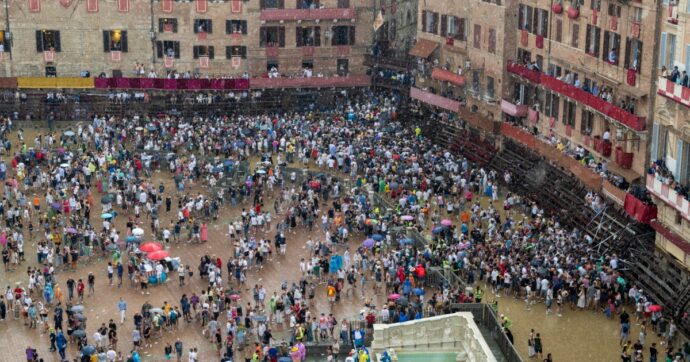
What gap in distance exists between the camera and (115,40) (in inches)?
4464

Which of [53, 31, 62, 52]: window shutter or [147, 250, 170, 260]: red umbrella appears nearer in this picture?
[147, 250, 170, 260]: red umbrella

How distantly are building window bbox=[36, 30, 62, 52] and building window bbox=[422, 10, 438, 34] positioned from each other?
3033 cm

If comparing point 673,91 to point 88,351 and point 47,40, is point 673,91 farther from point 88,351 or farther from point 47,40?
point 47,40

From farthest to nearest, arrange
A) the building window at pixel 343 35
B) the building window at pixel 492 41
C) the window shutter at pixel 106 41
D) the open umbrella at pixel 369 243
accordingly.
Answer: the building window at pixel 343 35 < the window shutter at pixel 106 41 < the building window at pixel 492 41 < the open umbrella at pixel 369 243

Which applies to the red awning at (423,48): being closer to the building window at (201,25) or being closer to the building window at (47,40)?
the building window at (201,25)

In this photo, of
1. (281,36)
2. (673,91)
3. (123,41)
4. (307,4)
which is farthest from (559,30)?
(123,41)

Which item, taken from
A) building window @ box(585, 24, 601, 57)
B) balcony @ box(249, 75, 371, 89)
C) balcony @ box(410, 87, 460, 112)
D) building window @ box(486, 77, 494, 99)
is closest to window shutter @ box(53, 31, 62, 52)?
balcony @ box(249, 75, 371, 89)

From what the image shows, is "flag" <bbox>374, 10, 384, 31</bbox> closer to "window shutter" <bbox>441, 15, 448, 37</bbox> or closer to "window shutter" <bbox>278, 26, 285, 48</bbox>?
"window shutter" <bbox>441, 15, 448, 37</bbox>

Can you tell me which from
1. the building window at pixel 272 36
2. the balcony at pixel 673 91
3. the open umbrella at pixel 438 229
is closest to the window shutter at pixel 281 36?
the building window at pixel 272 36

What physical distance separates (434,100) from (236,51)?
18.3m

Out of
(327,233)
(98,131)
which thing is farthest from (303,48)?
(327,233)

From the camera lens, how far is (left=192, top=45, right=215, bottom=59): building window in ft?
374

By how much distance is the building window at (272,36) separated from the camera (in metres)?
114

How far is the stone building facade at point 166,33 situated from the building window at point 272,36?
0.27ft
